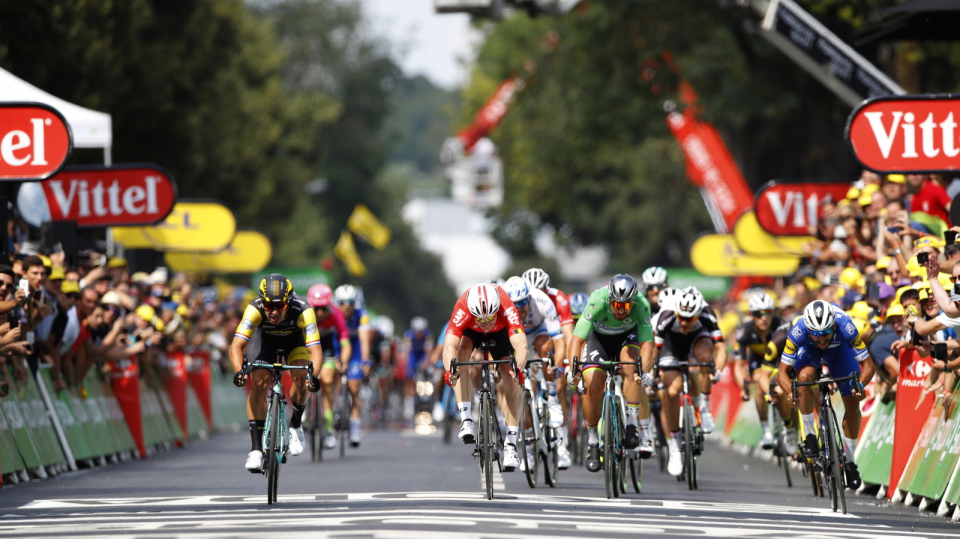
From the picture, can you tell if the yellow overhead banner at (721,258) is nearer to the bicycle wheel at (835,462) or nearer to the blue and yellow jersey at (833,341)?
the blue and yellow jersey at (833,341)

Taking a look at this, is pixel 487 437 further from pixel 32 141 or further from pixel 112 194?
pixel 112 194

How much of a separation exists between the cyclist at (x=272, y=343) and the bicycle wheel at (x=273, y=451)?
138 mm

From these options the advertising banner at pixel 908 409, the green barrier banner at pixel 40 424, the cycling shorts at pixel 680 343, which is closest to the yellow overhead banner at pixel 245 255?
the green barrier banner at pixel 40 424

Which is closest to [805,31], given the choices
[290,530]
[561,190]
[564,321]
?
[564,321]

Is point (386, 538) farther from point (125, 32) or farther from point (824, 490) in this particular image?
point (125, 32)

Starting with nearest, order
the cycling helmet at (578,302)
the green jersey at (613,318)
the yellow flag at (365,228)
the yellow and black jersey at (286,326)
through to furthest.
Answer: the yellow and black jersey at (286,326) < the green jersey at (613,318) < the cycling helmet at (578,302) < the yellow flag at (365,228)

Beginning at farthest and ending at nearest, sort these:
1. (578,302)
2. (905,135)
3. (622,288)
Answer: (578,302)
(905,135)
(622,288)

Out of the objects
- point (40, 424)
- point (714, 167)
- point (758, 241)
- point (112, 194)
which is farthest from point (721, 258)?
point (40, 424)

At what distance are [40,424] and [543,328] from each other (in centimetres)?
493

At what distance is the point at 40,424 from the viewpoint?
52.2 feet

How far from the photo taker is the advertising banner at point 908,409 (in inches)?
543

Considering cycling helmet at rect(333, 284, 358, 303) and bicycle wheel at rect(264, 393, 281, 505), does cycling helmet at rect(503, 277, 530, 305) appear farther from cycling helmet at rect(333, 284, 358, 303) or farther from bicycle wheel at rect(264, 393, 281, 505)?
cycling helmet at rect(333, 284, 358, 303)

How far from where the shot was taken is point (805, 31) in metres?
22.4

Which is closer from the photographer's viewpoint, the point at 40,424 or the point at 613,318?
the point at 613,318
